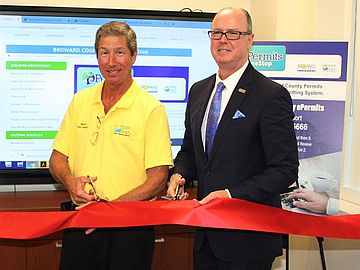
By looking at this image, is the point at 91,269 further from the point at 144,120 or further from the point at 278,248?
the point at 278,248

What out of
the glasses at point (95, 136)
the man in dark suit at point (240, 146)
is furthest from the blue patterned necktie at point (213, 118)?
the glasses at point (95, 136)

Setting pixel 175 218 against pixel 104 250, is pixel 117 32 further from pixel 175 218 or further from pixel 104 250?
pixel 104 250

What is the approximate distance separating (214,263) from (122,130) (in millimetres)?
731

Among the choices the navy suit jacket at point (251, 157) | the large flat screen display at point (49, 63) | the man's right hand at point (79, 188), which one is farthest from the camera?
the large flat screen display at point (49, 63)

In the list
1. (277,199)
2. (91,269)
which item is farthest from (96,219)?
(277,199)

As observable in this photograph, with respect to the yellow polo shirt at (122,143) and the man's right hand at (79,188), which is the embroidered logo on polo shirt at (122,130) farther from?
the man's right hand at (79,188)

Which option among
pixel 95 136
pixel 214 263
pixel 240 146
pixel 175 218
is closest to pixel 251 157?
pixel 240 146

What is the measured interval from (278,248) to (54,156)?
112 cm

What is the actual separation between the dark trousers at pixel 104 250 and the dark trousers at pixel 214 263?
0.28 metres

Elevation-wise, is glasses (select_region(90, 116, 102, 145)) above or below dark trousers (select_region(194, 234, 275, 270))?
above

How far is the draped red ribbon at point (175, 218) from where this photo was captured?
2.01 m

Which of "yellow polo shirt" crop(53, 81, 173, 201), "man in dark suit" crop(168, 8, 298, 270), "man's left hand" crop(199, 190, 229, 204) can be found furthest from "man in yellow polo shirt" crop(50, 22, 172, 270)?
"man's left hand" crop(199, 190, 229, 204)

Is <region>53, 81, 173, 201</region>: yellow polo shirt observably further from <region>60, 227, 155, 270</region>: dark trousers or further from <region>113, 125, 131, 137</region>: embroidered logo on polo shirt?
<region>60, 227, 155, 270</region>: dark trousers

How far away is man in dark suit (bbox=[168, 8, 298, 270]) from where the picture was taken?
77.9 inches
